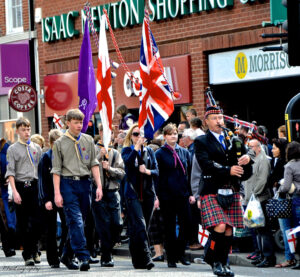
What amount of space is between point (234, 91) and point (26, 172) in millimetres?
7615

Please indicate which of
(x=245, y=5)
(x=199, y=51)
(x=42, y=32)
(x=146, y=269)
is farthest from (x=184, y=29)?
(x=146, y=269)

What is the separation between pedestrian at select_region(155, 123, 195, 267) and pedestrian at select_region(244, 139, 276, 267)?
113cm

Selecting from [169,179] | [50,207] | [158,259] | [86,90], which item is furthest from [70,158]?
[158,259]

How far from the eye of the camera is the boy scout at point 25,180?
519 inches

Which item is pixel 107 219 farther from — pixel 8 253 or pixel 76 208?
pixel 8 253

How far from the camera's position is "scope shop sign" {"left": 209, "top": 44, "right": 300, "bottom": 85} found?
58.6 ft

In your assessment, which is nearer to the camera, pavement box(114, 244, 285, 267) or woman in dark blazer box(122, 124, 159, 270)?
woman in dark blazer box(122, 124, 159, 270)

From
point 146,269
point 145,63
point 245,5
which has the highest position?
point 245,5

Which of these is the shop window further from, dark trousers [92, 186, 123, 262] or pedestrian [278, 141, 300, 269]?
pedestrian [278, 141, 300, 269]

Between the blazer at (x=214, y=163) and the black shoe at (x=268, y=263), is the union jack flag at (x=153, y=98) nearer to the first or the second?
the blazer at (x=214, y=163)

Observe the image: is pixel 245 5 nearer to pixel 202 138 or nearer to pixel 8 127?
pixel 202 138

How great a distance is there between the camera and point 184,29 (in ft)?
66.3

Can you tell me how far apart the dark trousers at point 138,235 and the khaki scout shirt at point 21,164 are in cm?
174

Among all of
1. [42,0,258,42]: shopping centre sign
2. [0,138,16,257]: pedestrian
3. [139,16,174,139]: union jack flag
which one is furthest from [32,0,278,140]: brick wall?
[139,16,174,139]: union jack flag
